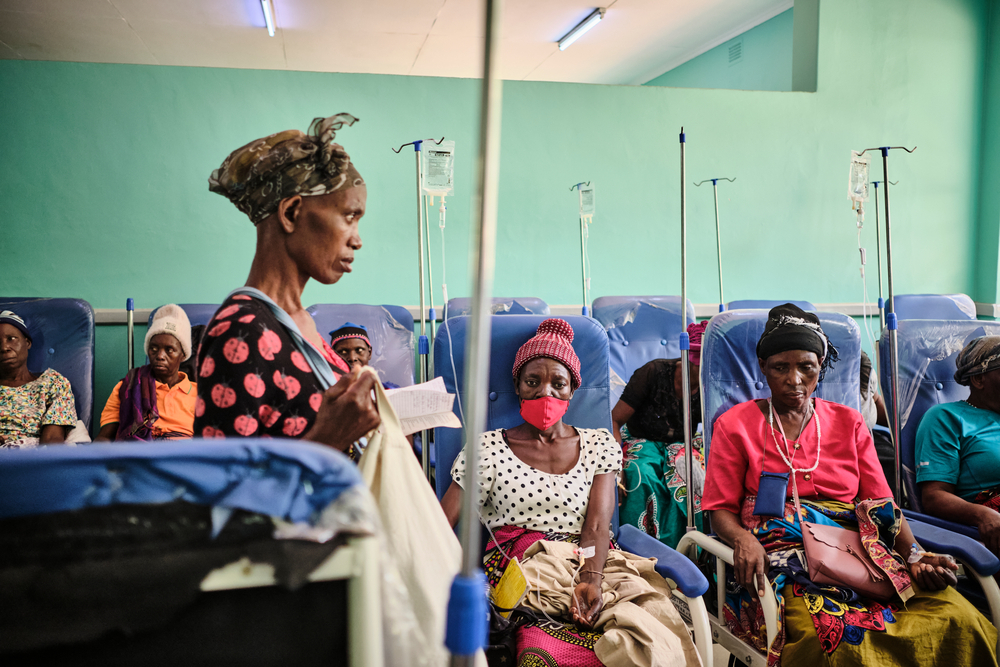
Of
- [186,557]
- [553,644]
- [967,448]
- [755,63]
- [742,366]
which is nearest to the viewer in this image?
[186,557]

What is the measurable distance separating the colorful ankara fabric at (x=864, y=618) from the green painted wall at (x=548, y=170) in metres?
2.89

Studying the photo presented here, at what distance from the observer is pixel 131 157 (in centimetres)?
380

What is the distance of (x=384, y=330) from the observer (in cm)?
345

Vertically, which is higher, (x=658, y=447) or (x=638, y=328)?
(x=638, y=328)

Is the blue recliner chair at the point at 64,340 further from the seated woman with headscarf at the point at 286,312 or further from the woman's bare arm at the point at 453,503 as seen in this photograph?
the seated woman with headscarf at the point at 286,312

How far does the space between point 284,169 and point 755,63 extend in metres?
5.34

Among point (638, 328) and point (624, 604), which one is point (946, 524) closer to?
point (624, 604)

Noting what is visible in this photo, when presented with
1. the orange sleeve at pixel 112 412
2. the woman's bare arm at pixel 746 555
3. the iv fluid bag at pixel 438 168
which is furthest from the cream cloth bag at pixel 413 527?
the orange sleeve at pixel 112 412

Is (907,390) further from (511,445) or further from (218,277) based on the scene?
(218,277)

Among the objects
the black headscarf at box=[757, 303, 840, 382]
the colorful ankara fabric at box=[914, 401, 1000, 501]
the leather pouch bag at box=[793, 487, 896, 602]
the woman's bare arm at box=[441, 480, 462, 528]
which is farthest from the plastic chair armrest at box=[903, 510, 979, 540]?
the woman's bare arm at box=[441, 480, 462, 528]

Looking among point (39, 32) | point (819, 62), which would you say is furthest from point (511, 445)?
point (39, 32)

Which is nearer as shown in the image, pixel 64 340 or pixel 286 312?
pixel 286 312

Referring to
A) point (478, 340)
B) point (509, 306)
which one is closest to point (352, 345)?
point (509, 306)

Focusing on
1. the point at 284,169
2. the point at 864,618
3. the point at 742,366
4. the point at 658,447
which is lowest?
the point at 864,618
